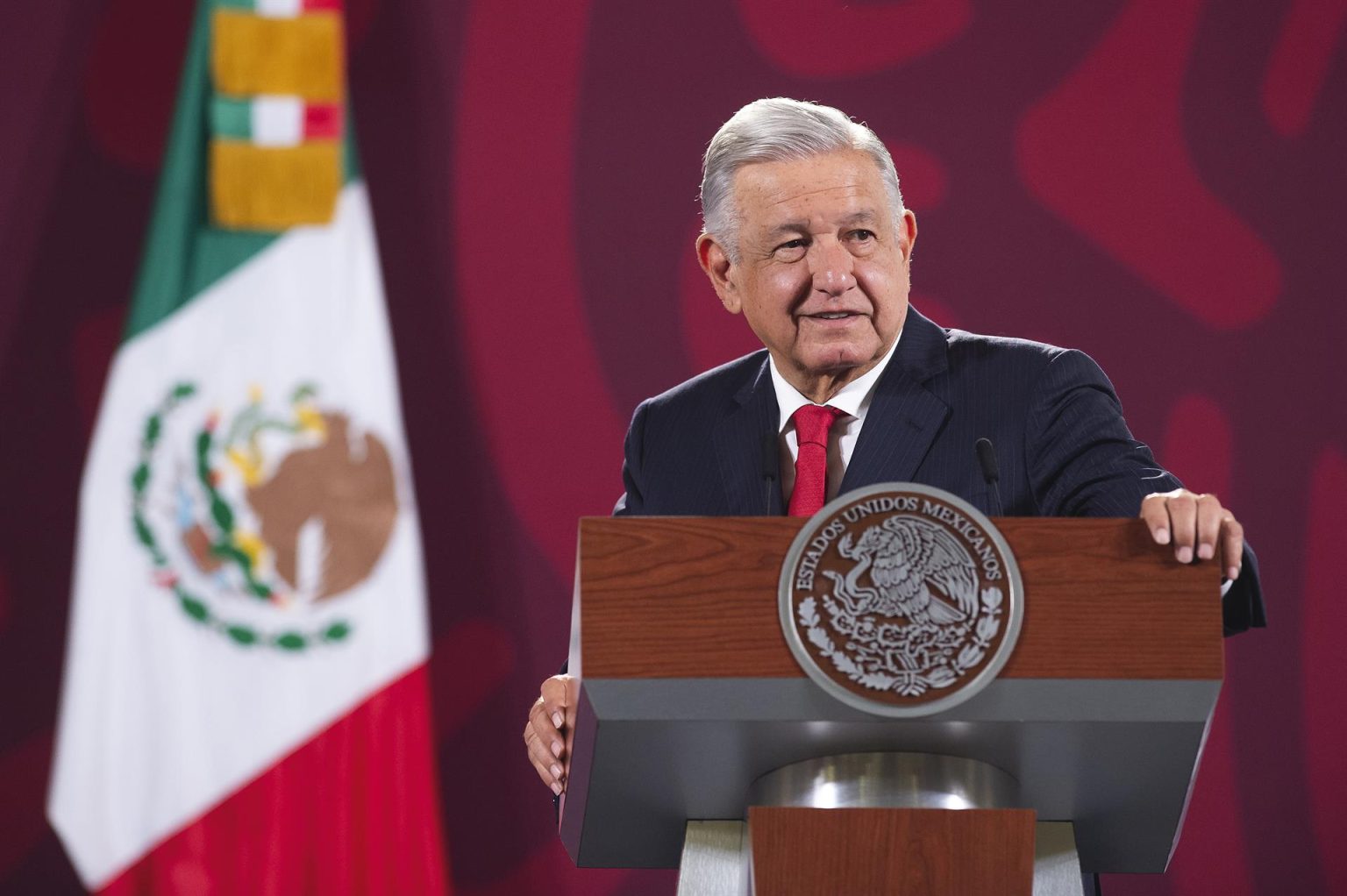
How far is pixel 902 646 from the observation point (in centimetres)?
123

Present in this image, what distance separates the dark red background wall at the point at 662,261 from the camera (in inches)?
144

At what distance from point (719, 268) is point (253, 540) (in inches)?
69.3

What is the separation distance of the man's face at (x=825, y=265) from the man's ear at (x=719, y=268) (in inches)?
5.8

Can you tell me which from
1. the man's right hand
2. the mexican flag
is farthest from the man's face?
the mexican flag

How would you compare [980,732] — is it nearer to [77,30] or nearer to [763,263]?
[763,263]

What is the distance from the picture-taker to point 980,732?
1267 millimetres

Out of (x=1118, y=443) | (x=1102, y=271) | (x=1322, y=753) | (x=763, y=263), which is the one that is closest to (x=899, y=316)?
(x=763, y=263)

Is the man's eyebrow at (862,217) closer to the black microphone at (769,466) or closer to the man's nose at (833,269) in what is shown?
the man's nose at (833,269)

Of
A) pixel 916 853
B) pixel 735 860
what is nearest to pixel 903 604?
pixel 916 853

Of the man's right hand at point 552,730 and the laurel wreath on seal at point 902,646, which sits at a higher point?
the laurel wreath on seal at point 902,646

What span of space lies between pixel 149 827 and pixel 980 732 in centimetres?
285

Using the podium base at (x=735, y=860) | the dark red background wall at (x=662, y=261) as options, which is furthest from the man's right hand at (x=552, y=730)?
the dark red background wall at (x=662, y=261)

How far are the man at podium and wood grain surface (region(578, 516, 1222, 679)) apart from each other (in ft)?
1.62

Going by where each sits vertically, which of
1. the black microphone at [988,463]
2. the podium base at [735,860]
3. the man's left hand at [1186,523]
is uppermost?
the black microphone at [988,463]
